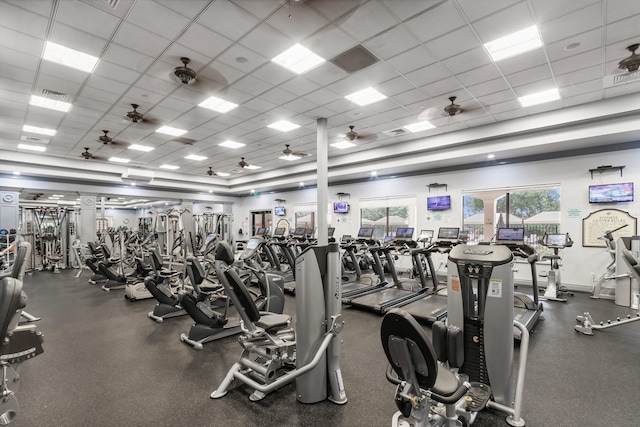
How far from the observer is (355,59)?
414 cm

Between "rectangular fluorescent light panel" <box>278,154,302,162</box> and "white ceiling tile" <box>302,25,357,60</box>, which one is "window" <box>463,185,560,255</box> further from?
"white ceiling tile" <box>302,25,357,60</box>

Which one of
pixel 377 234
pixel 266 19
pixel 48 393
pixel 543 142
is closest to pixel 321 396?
pixel 48 393

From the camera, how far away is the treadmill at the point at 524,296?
4345 millimetres

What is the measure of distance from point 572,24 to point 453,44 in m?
1.24

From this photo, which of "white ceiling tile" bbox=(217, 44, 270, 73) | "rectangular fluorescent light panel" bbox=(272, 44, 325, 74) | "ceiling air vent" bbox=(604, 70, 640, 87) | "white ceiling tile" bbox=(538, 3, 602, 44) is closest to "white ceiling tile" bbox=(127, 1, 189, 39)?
"white ceiling tile" bbox=(217, 44, 270, 73)

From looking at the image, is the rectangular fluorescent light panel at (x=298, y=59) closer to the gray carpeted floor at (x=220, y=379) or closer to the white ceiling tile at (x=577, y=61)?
the white ceiling tile at (x=577, y=61)

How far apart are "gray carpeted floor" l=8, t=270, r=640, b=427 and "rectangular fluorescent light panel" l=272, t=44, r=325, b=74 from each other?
12.6 ft

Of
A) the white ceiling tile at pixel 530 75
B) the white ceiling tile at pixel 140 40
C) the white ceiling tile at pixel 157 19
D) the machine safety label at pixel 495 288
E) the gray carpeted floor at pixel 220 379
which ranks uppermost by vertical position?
the white ceiling tile at pixel 157 19

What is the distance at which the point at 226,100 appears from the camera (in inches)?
218

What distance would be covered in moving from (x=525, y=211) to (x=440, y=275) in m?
2.82

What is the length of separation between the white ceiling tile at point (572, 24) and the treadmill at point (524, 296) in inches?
116

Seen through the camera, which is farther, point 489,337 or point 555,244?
point 555,244

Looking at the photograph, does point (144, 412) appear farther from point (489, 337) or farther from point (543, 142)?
Result: point (543, 142)

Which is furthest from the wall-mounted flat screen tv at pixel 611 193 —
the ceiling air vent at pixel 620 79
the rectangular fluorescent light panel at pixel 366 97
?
the rectangular fluorescent light panel at pixel 366 97
